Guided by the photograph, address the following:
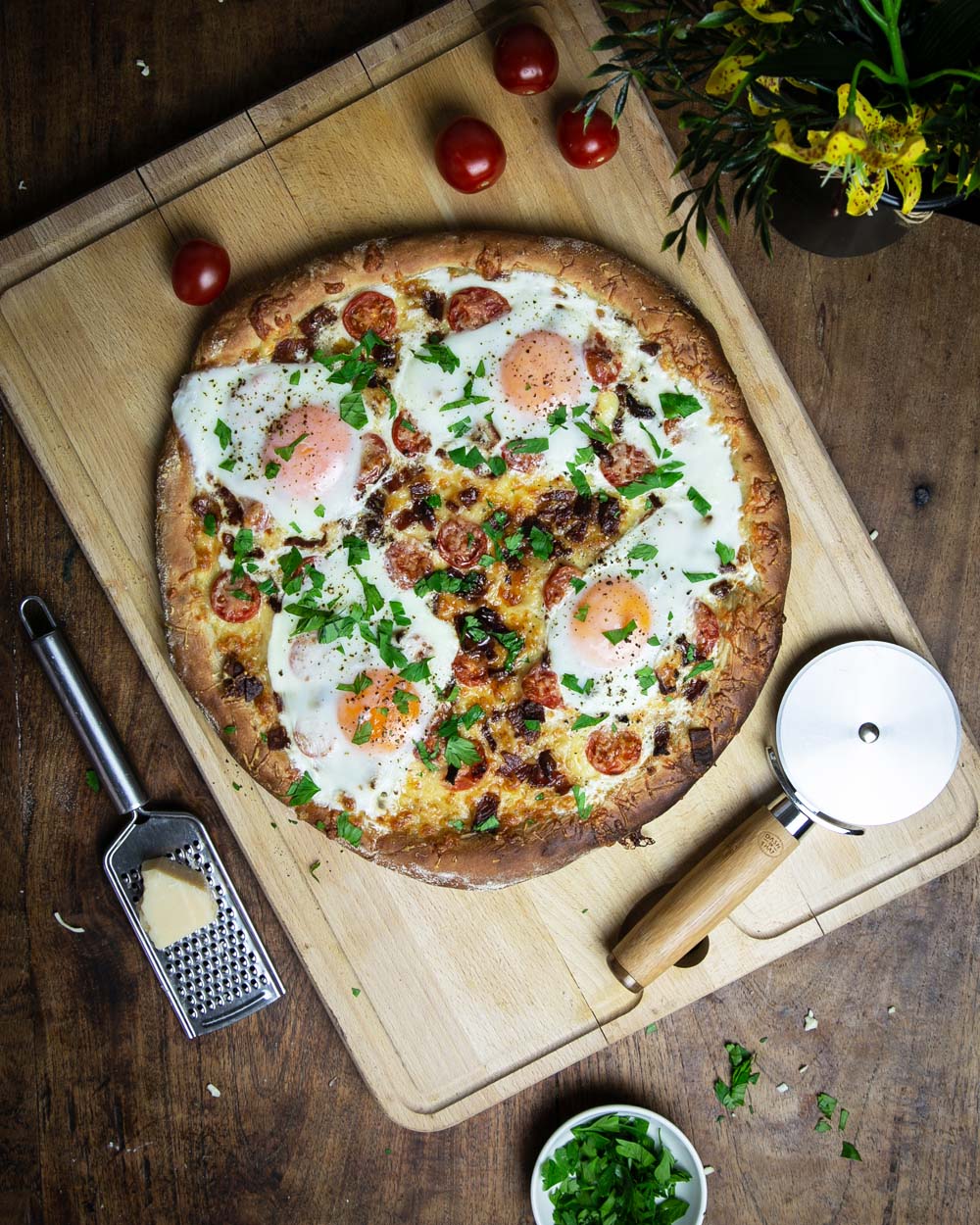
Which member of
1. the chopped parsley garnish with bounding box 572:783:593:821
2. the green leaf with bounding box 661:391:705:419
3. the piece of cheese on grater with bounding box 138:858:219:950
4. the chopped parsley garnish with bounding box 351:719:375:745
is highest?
the green leaf with bounding box 661:391:705:419

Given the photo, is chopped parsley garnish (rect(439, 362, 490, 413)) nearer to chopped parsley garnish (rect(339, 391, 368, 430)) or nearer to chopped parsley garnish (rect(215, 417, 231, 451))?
chopped parsley garnish (rect(339, 391, 368, 430))

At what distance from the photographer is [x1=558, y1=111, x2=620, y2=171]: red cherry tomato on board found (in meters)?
3.78

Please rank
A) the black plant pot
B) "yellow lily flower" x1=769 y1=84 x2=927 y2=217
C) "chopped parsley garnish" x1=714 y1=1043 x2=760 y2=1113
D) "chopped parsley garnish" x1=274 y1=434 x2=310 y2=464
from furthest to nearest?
"chopped parsley garnish" x1=714 y1=1043 x2=760 y2=1113
"chopped parsley garnish" x1=274 y1=434 x2=310 y2=464
the black plant pot
"yellow lily flower" x1=769 y1=84 x2=927 y2=217

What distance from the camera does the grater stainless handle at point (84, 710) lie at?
4.09 meters

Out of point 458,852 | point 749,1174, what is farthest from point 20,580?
point 749,1174

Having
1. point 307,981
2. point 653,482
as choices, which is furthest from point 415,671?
point 307,981

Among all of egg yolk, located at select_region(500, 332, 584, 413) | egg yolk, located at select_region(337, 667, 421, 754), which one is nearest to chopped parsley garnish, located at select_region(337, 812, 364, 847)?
egg yolk, located at select_region(337, 667, 421, 754)

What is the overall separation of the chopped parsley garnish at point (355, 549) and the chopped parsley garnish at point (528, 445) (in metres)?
0.69

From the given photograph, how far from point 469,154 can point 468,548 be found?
151 centimetres

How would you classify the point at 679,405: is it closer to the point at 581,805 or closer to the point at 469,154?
the point at 469,154

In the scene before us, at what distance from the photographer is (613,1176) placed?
4.13 metres

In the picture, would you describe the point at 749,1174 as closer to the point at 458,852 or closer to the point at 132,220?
the point at 458,852

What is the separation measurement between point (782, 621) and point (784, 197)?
1.60 metres

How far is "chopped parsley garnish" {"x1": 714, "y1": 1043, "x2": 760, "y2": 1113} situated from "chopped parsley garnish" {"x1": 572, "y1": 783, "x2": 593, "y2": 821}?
4.55 feet
